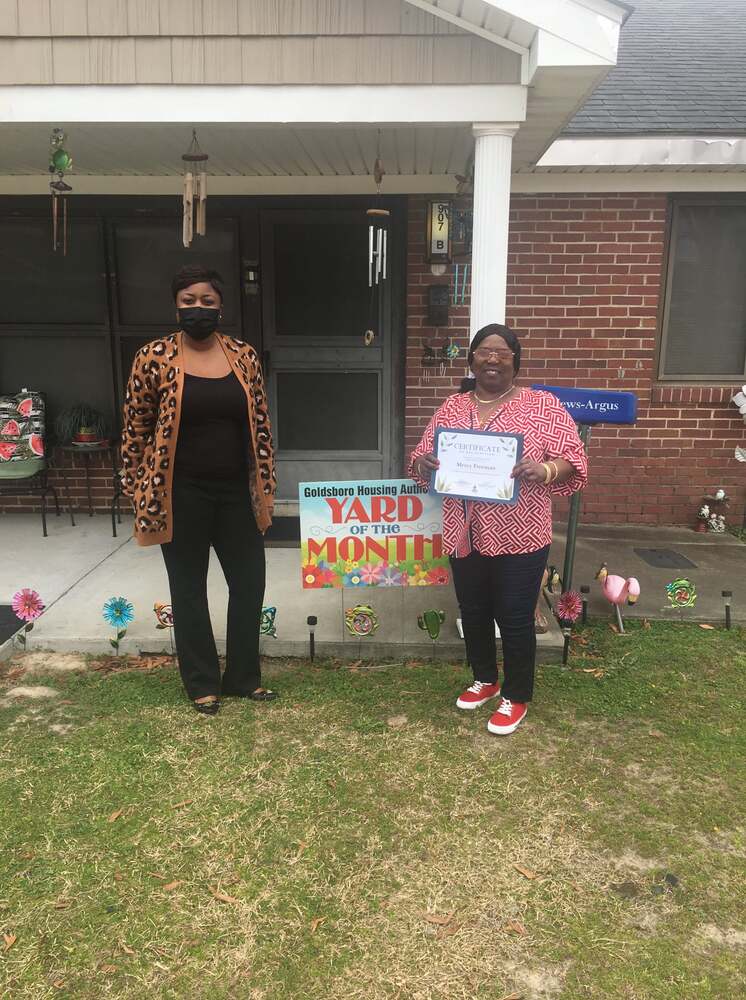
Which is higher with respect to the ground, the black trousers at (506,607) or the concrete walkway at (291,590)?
the black trousers at (506,607)

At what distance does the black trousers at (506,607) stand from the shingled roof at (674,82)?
11.7ft

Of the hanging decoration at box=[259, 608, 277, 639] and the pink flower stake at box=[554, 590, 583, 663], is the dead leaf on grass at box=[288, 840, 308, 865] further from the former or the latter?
the pink flower stake at box=[554, 590, 583, 663]

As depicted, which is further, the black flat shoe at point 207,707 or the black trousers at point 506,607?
the black flat shoe at point 207,707

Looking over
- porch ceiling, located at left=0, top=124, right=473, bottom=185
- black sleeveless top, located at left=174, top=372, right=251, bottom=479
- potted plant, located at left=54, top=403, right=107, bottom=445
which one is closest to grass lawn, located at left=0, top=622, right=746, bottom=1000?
black sleeveless top, located at left=174, top=372, right=251, bottom=479

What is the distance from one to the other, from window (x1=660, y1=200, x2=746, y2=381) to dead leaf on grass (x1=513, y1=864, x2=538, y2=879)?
15.3 ft

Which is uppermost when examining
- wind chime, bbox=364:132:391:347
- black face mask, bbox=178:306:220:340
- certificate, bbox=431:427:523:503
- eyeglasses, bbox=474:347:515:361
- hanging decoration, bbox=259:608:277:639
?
wind chime, bbox=364:132:391:347

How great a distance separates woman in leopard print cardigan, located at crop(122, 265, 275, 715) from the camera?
2939 mm

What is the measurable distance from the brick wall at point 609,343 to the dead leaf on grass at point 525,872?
4101 mm

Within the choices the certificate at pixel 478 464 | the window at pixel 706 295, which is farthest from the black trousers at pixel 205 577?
the window at pixel 706 295

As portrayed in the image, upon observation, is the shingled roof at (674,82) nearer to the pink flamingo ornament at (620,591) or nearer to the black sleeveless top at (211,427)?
the pink flamingo ornament at (620,591)

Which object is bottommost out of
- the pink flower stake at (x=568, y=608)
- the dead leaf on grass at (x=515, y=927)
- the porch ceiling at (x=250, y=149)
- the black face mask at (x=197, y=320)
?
A: the dead leaf on grass at (x=515, y=927)

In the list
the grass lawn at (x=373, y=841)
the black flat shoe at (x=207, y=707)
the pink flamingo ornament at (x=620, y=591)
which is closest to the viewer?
the grass lawn at (x=373, y=841)

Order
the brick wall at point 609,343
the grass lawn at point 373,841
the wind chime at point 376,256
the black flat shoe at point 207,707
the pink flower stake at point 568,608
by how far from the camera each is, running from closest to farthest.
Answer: the grass lawn at point 373,841
the black flat shoe at point 207,707
the pink flower stake at point 568,608
the wind chime at point 376,256
the brick wall at point 609,343

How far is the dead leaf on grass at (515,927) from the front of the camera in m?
2.10
